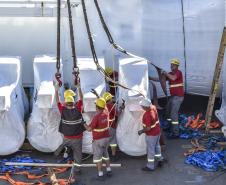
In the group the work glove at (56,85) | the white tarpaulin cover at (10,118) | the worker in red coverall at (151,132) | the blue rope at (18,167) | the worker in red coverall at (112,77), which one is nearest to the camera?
the worker in red coverall at (151,132)

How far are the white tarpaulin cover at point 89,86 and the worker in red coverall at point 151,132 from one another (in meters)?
1.02

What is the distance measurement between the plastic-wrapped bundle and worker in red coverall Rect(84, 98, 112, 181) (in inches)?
64.1

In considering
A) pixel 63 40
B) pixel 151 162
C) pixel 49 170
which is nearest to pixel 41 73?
pixel 63 40

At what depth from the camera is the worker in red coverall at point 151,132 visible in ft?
29.2

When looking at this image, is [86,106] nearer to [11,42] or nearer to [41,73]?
[41,73]

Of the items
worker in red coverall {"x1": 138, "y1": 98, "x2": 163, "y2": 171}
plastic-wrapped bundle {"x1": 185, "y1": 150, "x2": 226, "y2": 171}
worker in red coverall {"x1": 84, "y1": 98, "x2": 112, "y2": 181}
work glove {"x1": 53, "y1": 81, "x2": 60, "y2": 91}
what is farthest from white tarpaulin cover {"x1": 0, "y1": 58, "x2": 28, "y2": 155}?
plastic-wrapped bundle {"x1": 185, "y1": 150, "x2": 226, "y2": 171}

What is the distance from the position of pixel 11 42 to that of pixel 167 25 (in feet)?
11.7

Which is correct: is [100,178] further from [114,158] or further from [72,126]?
[72,126]

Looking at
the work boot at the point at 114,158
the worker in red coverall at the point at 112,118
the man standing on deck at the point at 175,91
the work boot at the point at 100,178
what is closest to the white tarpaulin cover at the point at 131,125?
the worker in red coverall at the point at 112,118

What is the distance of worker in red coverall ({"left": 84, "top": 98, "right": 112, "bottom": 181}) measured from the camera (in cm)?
868

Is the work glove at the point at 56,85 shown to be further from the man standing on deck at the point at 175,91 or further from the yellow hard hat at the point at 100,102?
the man standing on deck at the point at 175,91

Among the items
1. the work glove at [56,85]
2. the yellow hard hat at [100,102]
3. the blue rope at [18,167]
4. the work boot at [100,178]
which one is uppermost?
the work glove at [56,85]

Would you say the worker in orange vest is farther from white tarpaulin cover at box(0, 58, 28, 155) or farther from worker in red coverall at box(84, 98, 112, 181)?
white tarpaulin cover at box(0, 58, 28, 155)

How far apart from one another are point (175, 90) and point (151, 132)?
189 centimetres
